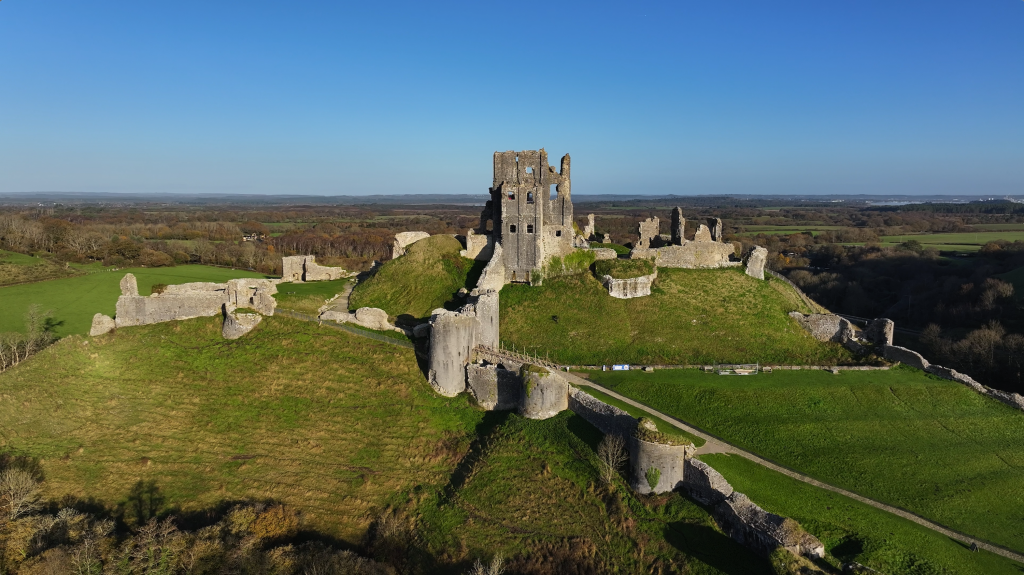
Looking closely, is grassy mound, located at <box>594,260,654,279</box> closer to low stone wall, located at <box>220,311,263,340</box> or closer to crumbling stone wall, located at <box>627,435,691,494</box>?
crumbling stone wall, located at <box>627,435,691,494</box>

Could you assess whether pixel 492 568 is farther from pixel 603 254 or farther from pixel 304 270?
pixel 304 270

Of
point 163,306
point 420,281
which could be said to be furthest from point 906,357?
point 163,306

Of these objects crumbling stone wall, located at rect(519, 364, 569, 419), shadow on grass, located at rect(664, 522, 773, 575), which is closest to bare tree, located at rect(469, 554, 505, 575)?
shadow on grass, located at rect(664, 522, 773, 575)

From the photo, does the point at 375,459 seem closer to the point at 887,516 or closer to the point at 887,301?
the point at 887,516

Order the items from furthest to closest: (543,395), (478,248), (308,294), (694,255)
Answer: (694,255), (478,248), (308,294), (543,395)

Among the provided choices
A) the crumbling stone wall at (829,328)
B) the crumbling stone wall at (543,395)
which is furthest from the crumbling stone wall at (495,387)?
the crumbling stone wall at (829,328)

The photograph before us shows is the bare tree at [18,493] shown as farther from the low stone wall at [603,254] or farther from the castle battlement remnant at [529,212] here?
the low stone wall at [603,254]

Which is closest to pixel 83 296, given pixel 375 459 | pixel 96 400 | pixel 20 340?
pixel 20 340
